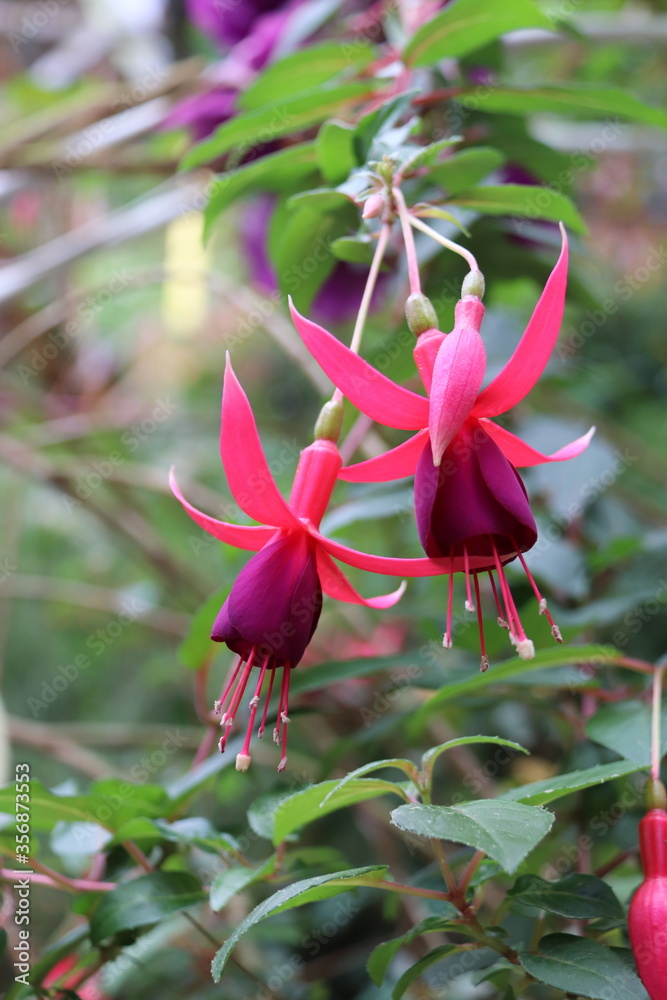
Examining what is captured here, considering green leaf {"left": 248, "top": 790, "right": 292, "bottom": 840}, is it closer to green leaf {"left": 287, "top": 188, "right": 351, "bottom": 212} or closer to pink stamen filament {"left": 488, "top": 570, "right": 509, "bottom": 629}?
pink stamen filament {"left": 488, "top": 570, "right": 509, "bottom": 629}

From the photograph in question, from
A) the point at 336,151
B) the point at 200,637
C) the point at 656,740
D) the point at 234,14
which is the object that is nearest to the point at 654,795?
the point at 656,740

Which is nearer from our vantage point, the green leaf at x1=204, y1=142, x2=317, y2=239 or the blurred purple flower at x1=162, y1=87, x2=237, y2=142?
the green leaf at x1=204, y1=142, x2=317, y2=239

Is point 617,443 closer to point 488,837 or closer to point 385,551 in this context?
point 385,551

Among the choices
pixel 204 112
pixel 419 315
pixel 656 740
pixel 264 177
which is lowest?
pixel 656 740

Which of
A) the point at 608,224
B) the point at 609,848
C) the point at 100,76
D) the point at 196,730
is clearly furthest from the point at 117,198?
the point at 609,848

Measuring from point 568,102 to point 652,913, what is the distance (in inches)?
22.4

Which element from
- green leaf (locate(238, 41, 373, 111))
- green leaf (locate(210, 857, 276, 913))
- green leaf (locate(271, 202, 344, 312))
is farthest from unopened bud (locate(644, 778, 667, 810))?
green leaf (locate(238, 41, 373, 111))

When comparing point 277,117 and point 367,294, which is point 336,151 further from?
point 367,294

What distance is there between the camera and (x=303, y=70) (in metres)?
0.72

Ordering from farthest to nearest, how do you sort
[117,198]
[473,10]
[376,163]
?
1. [117,198]
2. [473,10]
3. [376,163]

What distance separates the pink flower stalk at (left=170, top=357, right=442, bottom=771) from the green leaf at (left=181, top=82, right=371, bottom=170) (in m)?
0.31

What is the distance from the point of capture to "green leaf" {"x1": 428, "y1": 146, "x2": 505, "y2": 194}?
1.87 ft

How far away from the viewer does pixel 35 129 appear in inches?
41.2

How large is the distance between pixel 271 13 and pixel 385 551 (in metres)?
0.70
